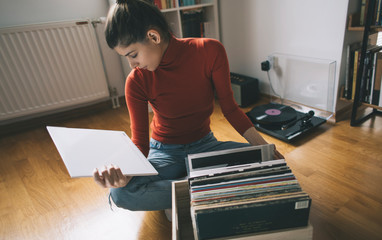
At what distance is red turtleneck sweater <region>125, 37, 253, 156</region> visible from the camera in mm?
998

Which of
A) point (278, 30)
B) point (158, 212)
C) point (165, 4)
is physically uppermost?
point (165, 4)

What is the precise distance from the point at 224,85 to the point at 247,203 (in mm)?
551

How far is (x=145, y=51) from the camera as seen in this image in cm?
87

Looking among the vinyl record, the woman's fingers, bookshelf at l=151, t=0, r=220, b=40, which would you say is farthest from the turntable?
the woman's fingers

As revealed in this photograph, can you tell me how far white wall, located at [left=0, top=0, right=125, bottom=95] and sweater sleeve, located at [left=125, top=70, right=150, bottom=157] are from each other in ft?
4.42

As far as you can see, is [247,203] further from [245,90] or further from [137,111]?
[245,90]

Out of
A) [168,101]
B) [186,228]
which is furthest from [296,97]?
[186,228]

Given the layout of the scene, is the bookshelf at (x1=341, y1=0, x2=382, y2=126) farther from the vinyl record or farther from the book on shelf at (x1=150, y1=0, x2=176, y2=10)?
the book on shelf at (x1=150, y1=0, x2=176, y2=10)

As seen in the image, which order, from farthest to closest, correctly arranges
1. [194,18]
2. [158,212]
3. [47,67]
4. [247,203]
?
[194,18], [47,67], [158,212], [247,203]

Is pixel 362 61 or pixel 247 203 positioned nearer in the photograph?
pixel 247 203

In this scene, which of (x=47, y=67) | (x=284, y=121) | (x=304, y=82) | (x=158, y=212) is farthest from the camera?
(x=47, y=67)

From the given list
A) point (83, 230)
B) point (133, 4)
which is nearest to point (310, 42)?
point (133, 4)

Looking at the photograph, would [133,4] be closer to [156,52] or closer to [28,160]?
[156,52]

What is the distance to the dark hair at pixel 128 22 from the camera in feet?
2.61
